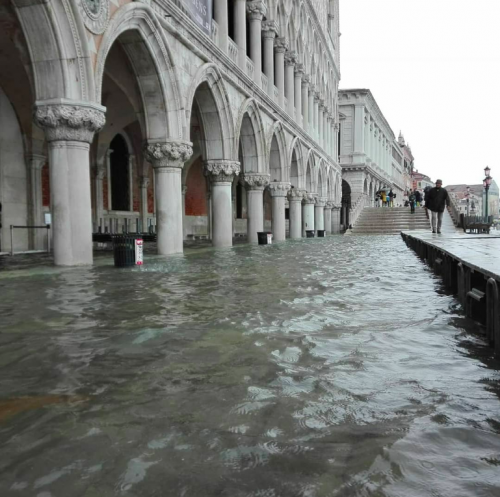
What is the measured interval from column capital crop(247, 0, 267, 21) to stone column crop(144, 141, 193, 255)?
34.3 feet

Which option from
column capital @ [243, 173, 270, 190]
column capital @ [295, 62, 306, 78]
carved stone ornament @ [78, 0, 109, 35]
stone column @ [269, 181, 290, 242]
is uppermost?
column capital @ [295, 62, 306, 78]

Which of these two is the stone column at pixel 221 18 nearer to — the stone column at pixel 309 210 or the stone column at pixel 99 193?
the stone column at pixel 99 193

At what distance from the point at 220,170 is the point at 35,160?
599 centimetres

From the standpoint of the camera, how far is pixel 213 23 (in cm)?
1645

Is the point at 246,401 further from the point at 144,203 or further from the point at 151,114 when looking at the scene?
the point at 144,203

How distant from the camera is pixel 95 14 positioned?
9.82 m

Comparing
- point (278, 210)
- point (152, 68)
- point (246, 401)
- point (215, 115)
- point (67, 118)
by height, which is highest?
point (152, 68)

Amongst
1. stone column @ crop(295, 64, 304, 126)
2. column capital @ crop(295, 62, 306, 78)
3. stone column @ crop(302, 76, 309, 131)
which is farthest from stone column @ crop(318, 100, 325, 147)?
column capital @ crop(295, 62, 306, 78)

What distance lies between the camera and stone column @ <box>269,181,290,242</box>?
24.6 metres

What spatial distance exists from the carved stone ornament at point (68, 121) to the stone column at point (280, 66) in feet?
53.4

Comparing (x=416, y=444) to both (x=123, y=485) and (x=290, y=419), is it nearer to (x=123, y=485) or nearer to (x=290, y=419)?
(x=290, y=419)

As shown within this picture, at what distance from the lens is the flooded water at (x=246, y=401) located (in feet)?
6.79

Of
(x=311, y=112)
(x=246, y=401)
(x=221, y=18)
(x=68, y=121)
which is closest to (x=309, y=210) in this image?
(x=311, y=112)

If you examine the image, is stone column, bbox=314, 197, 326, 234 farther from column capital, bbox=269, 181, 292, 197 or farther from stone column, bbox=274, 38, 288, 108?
stone column, bbox=274, 38, 288, 108
